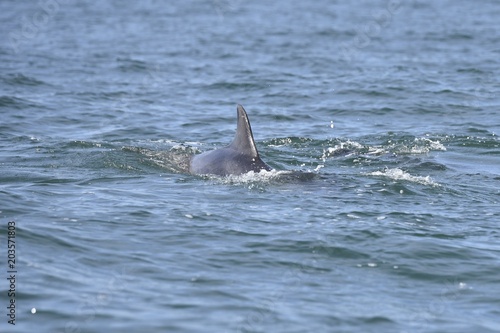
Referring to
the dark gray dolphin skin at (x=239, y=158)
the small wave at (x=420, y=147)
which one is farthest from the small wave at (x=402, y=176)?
the small wave at (x=420, y=147)

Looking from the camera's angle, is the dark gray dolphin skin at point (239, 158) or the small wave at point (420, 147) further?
the small wave at point (420, 147)

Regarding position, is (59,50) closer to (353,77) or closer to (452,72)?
(353,77)

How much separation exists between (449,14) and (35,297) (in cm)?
3379

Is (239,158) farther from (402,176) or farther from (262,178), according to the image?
(402,176)

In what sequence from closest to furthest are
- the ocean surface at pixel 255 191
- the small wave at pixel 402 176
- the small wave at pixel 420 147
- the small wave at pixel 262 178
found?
the ocean surface at pixel 255 191
the small wave at pixel 262 178
the small wave at pixel 402 176
the small wave at pixel 420 147

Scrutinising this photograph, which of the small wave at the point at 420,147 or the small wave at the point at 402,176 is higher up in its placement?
the small wave at the point at 420,147

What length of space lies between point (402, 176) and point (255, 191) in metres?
2.28

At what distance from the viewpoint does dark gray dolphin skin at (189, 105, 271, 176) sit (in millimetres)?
12883

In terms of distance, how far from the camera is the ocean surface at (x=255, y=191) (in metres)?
A: 8.70

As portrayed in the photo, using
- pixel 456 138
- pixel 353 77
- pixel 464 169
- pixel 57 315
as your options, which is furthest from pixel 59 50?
pixel 57 315

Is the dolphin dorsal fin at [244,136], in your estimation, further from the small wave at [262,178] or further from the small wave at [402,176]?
the small wave at [402,176]

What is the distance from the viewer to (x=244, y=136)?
13.0m

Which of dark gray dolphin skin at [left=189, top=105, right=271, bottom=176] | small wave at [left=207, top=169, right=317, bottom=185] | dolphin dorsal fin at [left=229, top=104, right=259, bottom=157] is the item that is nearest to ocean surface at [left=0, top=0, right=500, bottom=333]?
small wave at [left=207, top=169, right=317, bottom=185]

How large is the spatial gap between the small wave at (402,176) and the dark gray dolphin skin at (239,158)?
1.74m
